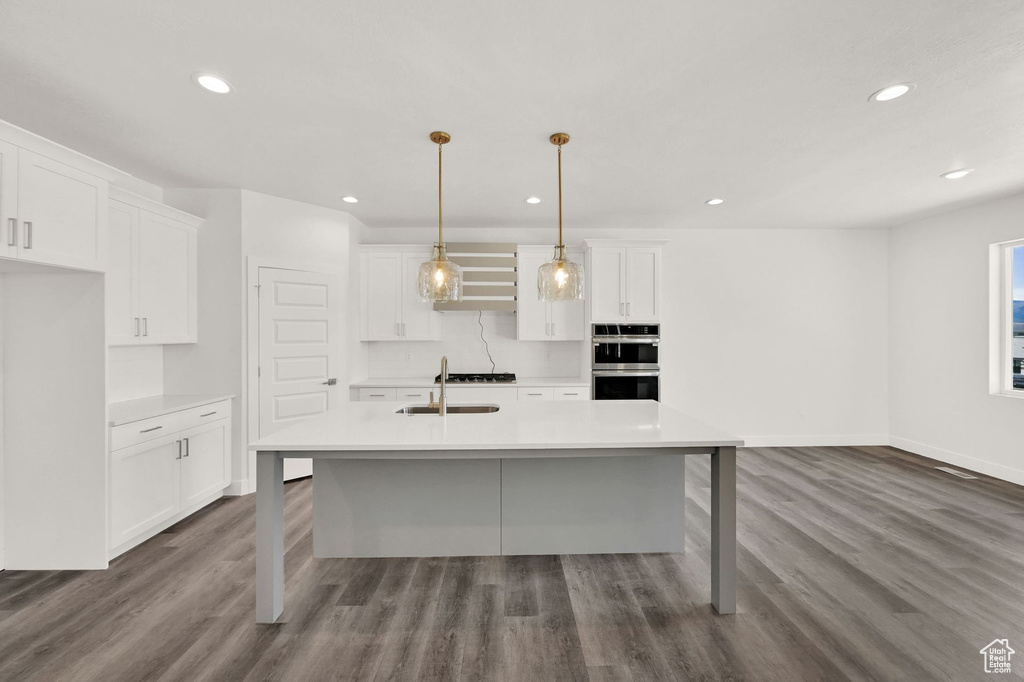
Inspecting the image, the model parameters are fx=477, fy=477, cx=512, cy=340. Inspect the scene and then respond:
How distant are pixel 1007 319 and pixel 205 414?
7069 mm

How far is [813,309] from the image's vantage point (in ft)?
18.5

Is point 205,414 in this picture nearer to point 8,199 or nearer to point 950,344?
point 8,199

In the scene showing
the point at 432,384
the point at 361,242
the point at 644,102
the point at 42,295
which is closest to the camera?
the point at 644,102

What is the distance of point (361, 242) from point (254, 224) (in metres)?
1.36

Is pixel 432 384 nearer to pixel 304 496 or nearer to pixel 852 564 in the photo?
pixel 304 496

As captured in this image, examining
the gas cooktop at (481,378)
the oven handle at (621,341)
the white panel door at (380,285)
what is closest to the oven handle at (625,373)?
the oven handle at (621,341)

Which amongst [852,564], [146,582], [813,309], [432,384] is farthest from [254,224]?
[813,309]

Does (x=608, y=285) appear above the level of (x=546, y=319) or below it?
above

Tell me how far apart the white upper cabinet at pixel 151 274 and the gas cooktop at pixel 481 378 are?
7.44 feet

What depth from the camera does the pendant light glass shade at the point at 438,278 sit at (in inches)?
107

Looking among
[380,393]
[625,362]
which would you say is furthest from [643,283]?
[380,393]

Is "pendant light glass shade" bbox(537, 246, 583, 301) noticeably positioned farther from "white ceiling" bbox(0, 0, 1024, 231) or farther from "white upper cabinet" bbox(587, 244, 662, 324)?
"white upper cabinet" bbox(587, 244, 662, 324)

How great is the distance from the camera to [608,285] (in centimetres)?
506

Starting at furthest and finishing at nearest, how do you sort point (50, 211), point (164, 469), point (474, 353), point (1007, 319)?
point (474, 353) → point (1007, 319) → point (164, 469) → point (50, 211)
